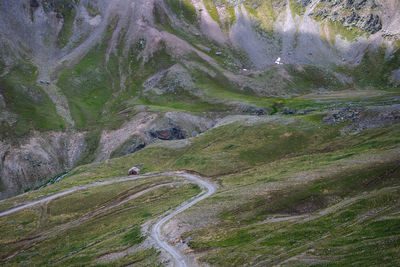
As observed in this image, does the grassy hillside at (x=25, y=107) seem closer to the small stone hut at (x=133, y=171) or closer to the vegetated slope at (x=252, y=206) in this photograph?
the vegetated slope at (x=252, y=206)

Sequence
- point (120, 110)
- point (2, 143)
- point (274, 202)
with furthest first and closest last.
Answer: point (120, 110), point (2, 143), point (274, 202)

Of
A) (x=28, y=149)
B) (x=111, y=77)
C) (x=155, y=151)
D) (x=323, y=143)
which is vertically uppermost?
(x=111, y=77)

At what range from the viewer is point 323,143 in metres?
88.5

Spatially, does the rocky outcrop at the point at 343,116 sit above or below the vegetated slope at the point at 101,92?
below

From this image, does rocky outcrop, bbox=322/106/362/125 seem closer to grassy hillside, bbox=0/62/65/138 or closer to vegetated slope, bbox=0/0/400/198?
vegetated slope, bbox=0/0/400/198

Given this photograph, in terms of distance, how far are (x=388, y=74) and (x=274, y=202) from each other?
177 m

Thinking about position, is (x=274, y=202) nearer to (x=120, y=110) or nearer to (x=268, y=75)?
(x=120, y=110)

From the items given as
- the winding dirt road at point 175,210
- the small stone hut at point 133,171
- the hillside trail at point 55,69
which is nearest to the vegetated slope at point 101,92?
the hillside trail at point 55,69

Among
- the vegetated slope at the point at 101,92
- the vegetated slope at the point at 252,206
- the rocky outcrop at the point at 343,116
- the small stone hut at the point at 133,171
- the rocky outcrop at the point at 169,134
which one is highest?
the vegetated slope at the point at 101,92

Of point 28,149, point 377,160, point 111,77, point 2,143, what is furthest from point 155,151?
point 111,77

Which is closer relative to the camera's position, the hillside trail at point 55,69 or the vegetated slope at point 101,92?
the vegetated slope at point 101,92

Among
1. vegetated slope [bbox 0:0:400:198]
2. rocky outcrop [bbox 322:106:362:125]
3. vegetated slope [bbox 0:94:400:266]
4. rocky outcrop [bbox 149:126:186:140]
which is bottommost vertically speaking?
vegetated slope [bbox 0:94:400:266]

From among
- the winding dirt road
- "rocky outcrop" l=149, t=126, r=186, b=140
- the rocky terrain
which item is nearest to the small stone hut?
the winding dirt road

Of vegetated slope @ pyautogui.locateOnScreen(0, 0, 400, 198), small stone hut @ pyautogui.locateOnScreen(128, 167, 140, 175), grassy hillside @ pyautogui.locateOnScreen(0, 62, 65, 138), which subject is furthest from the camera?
grassy hillside @ pyautogui.locateOnScreen(0, 62, 65, 138)
